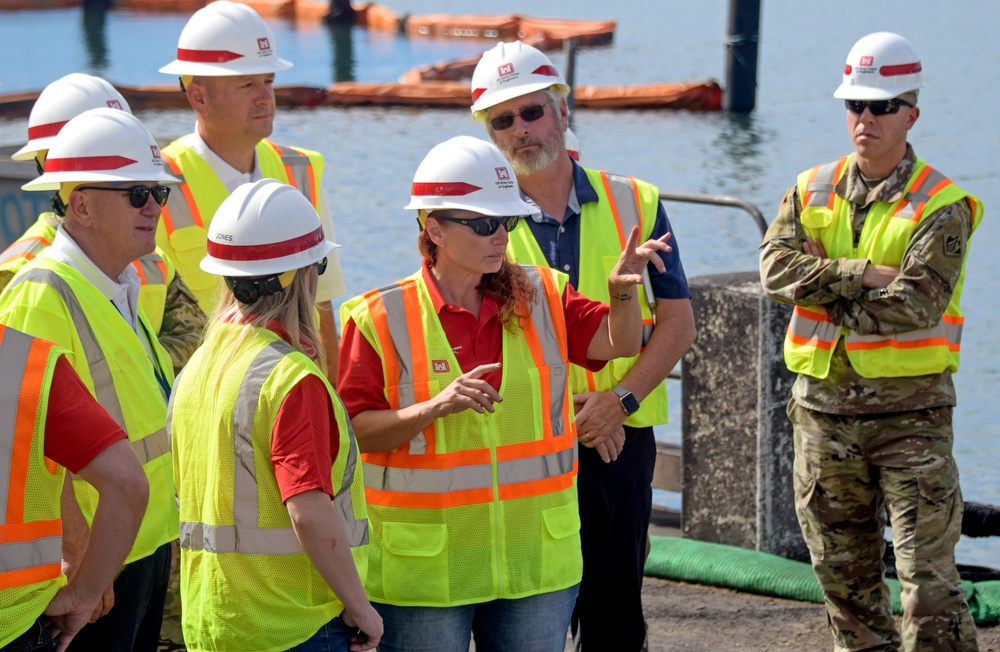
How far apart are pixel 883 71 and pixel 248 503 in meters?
3.13

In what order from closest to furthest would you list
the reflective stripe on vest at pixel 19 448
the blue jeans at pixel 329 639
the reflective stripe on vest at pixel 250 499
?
the reflective stripe on vest at pixel 19 448 < the reflective stripe on vest at pixel 250 499 < the blue jeans at pixel 329 639

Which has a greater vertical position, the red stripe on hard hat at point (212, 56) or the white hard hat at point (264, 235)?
the red stripe on hard hat at point (212, 56)

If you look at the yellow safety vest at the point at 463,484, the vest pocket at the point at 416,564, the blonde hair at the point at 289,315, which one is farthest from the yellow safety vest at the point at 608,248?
the blonde hair at the point at 289,315

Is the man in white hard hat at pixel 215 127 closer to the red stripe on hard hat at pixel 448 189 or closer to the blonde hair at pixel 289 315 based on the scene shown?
the red stripe on hard hat at pixel 448 189

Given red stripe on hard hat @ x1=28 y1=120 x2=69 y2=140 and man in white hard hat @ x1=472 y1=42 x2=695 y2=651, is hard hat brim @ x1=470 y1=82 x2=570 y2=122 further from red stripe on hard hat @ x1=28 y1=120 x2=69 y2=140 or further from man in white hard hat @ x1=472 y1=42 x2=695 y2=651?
red stripe on hard hat @ x1=28 y1=120 x2=69 y2=140

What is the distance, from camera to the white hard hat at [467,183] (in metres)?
4.13

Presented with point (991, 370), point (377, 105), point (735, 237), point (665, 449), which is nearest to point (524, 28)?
point (377, 105)

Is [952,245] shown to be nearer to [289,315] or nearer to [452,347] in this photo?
[452,347]

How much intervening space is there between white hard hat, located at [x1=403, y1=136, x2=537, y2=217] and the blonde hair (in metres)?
0.54

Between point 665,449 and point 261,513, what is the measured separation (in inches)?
160

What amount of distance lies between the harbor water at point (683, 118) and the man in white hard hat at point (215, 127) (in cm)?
421

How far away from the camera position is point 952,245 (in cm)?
541

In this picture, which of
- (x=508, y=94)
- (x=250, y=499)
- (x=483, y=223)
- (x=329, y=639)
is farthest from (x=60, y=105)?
(x=329, y=639)

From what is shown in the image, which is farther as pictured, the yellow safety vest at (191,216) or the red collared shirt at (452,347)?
the yellow safety vest at (191,216)
